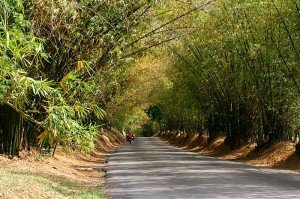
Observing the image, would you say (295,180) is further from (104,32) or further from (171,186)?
(104,32)

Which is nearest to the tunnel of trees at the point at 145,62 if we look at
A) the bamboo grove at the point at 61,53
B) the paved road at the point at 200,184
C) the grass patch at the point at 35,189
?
the bamboo grove at the point at 61,53

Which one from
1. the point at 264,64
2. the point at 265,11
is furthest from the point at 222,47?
the point at 265,11

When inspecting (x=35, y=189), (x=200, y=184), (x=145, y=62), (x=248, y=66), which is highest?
(x=145, y=62)

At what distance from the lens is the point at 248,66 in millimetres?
21109

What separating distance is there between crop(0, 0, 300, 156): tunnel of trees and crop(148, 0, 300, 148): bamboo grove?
0.05 metres

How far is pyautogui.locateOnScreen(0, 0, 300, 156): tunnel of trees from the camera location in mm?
7039

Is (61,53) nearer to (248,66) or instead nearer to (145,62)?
(248,66)

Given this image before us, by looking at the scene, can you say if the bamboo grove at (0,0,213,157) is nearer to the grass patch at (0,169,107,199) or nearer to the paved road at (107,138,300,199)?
the grass patch at (0,169,107,199)

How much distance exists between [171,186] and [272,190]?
2.29m

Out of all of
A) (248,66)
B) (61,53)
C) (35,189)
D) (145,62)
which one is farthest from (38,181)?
(145,62)

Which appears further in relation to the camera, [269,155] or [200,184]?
[269,155]

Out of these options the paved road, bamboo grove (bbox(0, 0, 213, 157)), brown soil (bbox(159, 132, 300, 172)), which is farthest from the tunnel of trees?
the paved road

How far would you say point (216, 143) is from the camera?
31906mm

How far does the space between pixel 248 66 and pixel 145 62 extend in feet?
36.3
